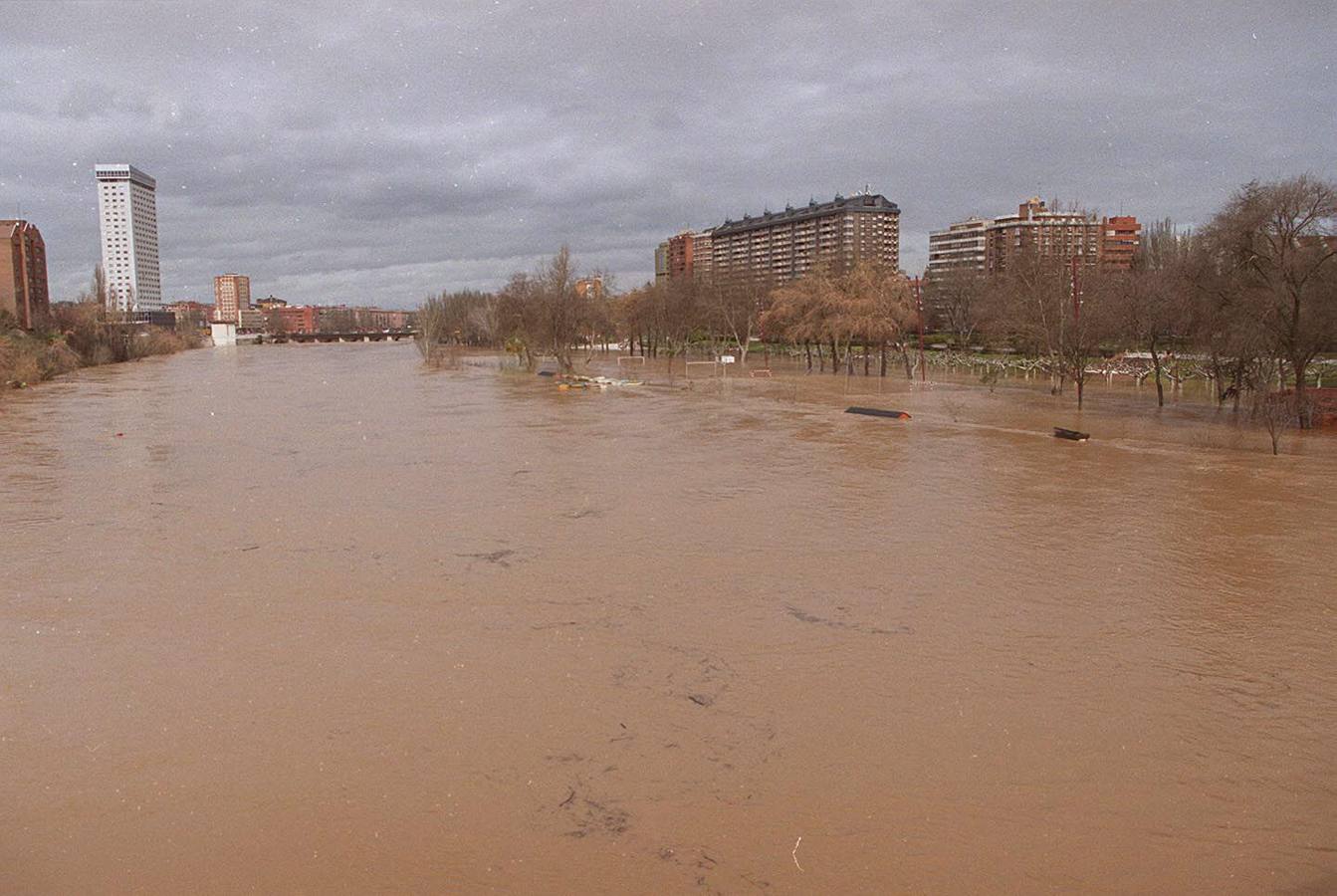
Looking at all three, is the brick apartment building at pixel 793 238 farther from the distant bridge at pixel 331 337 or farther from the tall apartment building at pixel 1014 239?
the distant bridge at pixel 331 337

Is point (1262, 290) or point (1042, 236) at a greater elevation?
point (1042, 236)

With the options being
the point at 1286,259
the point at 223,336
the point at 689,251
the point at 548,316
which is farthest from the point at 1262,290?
the point at 223,336

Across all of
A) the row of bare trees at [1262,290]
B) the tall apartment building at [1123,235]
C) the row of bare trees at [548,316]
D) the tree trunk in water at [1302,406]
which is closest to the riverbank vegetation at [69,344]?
the row of bare trees at [548,316]

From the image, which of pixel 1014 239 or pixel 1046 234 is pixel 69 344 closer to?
pixel 1046 234

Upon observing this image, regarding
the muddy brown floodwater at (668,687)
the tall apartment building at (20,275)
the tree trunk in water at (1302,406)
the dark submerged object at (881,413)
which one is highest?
the tall apartment building at (20,275)

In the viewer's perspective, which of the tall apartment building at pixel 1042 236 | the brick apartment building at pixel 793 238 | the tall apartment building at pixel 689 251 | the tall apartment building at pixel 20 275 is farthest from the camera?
the tall apartment building at pixel 689 251

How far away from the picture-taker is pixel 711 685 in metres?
7.16

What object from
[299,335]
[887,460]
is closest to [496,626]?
[887,460]

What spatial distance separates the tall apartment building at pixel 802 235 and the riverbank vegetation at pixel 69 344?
62.5 m

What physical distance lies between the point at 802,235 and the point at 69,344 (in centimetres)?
9385

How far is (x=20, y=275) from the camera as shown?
8550 cm

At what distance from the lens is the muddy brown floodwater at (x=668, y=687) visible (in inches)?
197

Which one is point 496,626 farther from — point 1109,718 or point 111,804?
point 1109,718

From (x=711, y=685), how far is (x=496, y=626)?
2393mm
